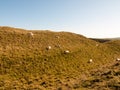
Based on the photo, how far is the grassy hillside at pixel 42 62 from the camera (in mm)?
24469

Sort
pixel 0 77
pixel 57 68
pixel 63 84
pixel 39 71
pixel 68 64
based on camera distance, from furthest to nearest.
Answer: pixel 68 64 < pixel 57 68 < pixel 39 71 < pixel 0 77 < pixel 63 84

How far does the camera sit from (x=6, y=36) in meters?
41.8

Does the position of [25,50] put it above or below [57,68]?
above

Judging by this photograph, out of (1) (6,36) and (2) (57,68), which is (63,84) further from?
(1) (6,36)

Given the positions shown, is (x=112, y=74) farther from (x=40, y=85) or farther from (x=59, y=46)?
(x=59, y=46)

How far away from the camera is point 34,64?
31.1 metres

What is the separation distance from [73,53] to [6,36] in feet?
51.2

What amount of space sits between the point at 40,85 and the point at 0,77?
19.9ft

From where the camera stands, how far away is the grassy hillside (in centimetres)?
2447

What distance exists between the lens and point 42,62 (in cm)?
3238

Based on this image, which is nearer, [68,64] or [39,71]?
[39,71]

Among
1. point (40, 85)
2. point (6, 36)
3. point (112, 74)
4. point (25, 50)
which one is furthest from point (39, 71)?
point (6, 36)

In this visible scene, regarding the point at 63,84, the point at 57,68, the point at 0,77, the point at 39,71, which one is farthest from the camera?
the point at 57,68

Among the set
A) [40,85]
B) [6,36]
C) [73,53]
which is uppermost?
[6,36]
